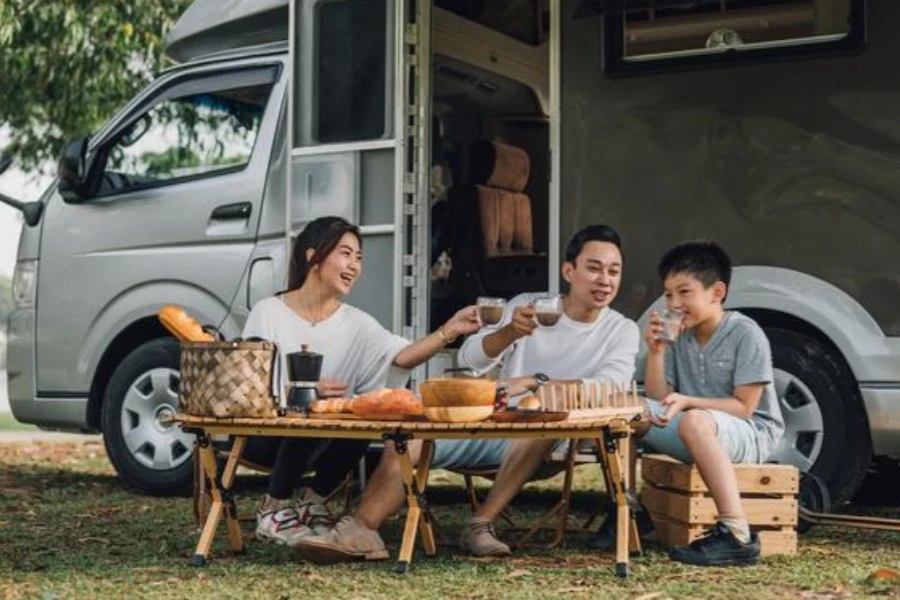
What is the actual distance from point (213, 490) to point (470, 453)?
90 cm

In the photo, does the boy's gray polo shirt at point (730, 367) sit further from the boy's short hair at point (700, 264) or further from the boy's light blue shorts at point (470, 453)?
the boy's light blue shorts at point (470, 453)

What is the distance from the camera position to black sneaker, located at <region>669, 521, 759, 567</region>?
18.1 ft

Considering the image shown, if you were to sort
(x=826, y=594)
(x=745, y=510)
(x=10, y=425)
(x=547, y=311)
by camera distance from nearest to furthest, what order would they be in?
(x=826, y=594) < (x=547, y=311) < (x=745, y=510) < (x=10, y=425)

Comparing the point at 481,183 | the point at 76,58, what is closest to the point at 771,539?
the point at 481,183

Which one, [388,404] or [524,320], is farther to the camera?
[524,320]

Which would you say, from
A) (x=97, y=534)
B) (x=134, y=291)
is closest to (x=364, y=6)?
(x=134, y=291)

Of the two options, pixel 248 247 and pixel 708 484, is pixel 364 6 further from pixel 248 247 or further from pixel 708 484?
pixel 708 484

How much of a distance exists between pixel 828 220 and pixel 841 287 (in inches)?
9.7

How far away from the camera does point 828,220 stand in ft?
21.4

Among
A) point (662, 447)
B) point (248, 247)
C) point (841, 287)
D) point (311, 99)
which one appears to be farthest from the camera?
point (248, 247)

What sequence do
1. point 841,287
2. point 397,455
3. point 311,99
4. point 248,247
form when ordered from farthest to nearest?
1. point 248,247
2. point 311,99
3. point 841,287
4. point 397,455

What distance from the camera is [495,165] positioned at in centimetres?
848

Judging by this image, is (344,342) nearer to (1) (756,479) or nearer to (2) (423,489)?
(2) (423,489)

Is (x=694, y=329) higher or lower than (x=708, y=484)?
higher
